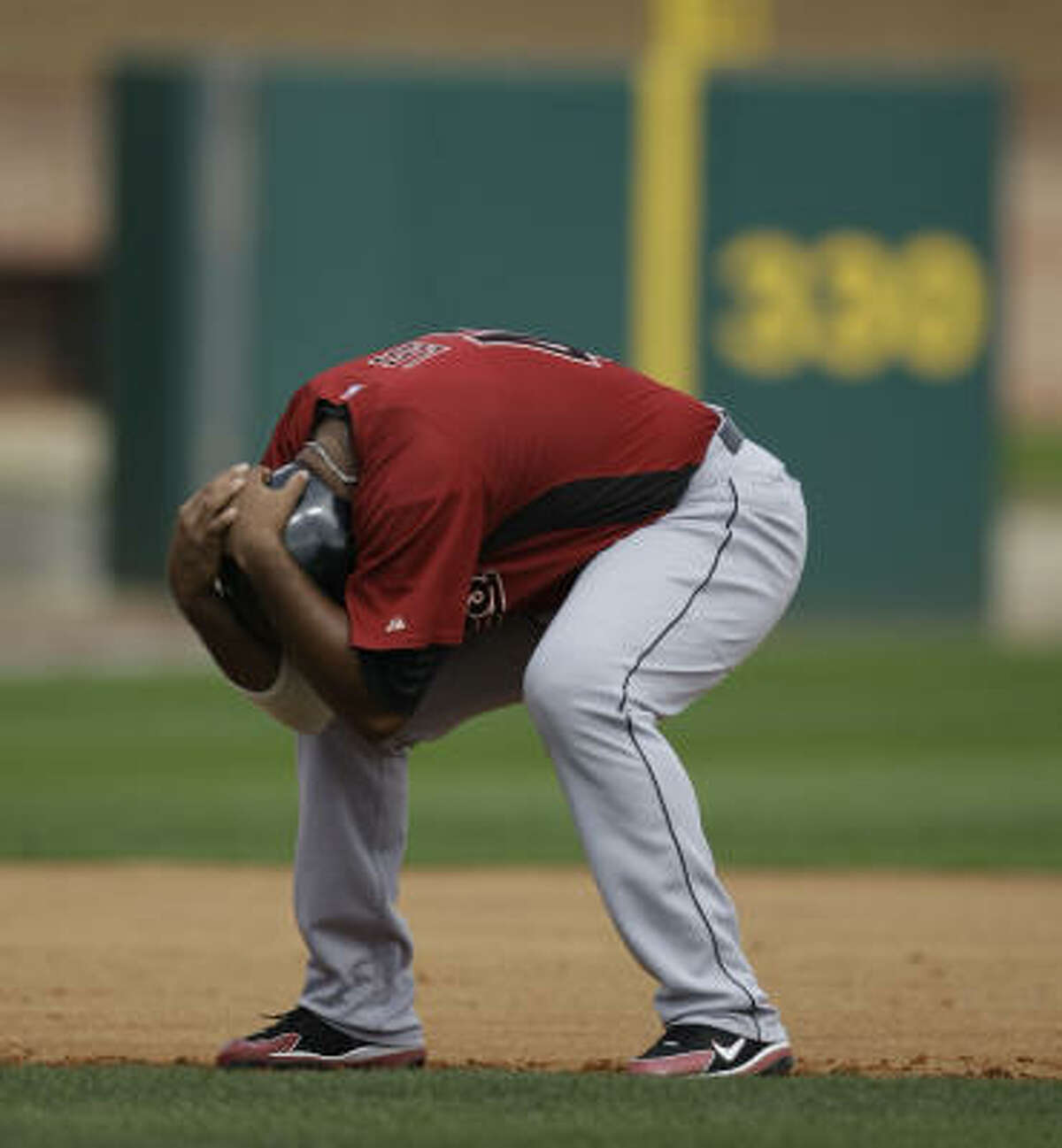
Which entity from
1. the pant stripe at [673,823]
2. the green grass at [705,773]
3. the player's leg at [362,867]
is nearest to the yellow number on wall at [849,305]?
the green grass at [705,773]

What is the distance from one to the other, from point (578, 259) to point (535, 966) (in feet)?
38.8

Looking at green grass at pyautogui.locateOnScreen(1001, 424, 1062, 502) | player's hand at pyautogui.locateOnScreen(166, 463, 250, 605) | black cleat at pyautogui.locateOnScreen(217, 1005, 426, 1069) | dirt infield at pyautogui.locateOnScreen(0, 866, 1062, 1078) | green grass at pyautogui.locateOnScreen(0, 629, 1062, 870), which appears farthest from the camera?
green grass at pyautogui.locateOnScreen(1001, 424, 1062, 502)

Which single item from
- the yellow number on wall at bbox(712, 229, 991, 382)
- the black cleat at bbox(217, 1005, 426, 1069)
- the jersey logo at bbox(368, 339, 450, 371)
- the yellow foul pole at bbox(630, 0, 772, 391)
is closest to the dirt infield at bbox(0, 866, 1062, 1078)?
the black cleat at bbox(217, 1005, 426, 1069)

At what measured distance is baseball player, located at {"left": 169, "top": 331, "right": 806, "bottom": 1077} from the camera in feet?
16.4

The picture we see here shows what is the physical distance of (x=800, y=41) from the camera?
40.3 m

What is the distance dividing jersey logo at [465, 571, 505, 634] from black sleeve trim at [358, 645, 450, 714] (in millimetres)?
162

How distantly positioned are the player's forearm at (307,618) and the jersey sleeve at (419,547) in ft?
0.14

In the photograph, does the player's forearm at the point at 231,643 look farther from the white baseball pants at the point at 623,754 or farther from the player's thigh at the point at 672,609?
the player's thigh at the point at 672,609

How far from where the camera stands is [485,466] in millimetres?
5000

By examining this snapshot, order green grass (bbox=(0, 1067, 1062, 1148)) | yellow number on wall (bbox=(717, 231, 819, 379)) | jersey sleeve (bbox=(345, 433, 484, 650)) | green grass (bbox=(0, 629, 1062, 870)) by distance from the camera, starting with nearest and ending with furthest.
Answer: green grass (bbox=(0, 1067, 1062, 1148)), jersey sleeve (bbox=(345, 433, 484, 650)), green grass (bbox=(0, 629, 1062, 870)), yellow number on wall (bbox=(717, 231, 819, 379))

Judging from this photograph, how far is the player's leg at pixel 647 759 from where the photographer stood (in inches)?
201

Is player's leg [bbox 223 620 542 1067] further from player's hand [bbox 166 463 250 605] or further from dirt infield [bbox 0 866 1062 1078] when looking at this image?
player's hand [bbox 166 463 250 605]

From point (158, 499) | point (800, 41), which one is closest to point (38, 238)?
point (800, 41)

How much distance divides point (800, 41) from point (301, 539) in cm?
3633
